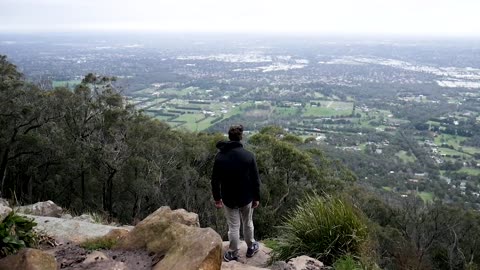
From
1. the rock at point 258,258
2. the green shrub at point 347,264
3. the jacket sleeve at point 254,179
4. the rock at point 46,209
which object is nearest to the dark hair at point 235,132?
the jacket sleeve at point 254,179

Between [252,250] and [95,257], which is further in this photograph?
[252,250]

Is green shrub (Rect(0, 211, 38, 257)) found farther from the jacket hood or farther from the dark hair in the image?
the dark hair

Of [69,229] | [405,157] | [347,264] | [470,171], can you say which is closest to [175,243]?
Result: [347,264]

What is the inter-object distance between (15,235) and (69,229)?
1900 mm

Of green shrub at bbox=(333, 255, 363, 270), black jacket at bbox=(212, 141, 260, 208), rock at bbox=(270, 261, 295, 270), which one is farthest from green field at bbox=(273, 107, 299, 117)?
green shrub at bbox=(333, 255, 363, 270)

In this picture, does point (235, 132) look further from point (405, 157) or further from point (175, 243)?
point (405, 157)

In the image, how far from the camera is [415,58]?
6708 inches

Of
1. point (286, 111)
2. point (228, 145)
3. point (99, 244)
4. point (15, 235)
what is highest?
point (228, 145)

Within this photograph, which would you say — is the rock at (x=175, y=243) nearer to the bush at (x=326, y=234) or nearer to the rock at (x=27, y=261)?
the rock at (x=27, y=261)

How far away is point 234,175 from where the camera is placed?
5.81 m

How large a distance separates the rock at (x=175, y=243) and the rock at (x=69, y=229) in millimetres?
1105

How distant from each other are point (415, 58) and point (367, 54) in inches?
848

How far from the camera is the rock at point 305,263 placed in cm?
526

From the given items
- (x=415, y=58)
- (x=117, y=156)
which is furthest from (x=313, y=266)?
(x=415, y=58)
